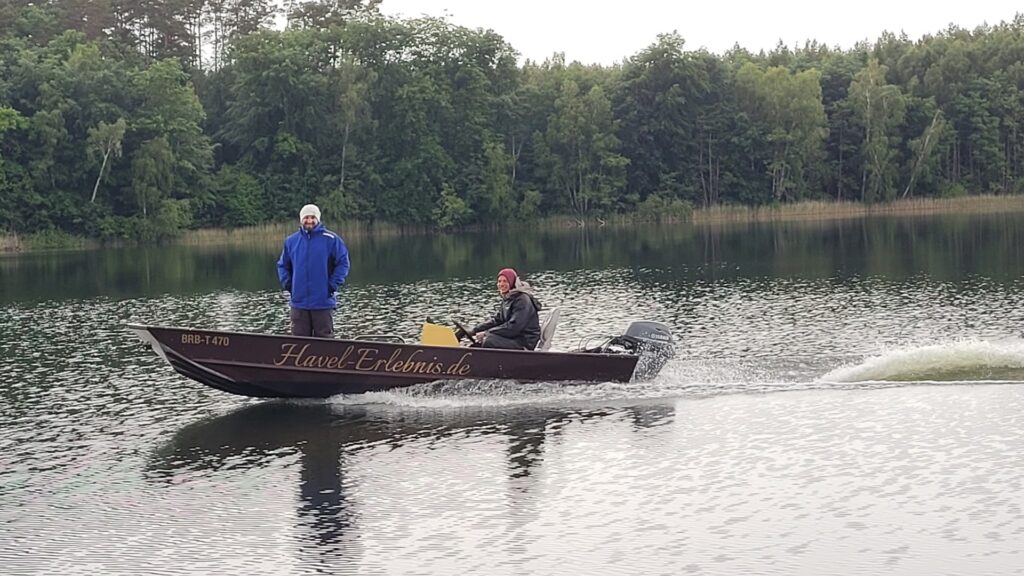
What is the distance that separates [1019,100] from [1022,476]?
305ft

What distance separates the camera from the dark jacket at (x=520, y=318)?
55.4 feet

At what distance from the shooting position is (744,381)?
17375mm

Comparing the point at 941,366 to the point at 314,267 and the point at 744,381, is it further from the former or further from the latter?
the point at 314,267

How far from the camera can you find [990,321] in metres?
23.5

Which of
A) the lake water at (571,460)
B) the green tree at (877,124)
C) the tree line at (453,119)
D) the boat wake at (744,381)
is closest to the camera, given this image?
the lake water at (571,460)

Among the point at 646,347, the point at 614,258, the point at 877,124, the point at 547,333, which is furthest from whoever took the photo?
the point at 877,124

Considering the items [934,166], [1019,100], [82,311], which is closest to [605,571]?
[82,311]

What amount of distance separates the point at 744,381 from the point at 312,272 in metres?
6.18

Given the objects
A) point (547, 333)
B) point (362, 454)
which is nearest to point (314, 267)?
point (362, 454)

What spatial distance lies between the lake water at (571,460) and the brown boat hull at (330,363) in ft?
0.85

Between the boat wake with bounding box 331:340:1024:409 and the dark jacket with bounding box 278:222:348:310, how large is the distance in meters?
1.43

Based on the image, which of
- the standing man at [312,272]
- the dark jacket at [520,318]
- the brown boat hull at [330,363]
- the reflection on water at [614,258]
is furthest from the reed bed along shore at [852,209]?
the standing man at [312,272]

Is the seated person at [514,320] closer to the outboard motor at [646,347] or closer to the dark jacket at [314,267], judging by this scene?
the outboard motor at [646,347]

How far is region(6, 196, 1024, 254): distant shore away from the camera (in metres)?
73.9
